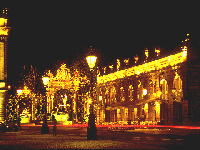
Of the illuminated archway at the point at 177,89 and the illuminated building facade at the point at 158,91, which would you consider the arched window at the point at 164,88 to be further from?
the illuminated archway at the point at 177,89

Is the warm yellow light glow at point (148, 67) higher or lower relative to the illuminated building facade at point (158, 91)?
higher

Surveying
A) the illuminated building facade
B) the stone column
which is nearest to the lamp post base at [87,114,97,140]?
the illuminated building facade

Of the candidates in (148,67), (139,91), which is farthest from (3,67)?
(139,91)

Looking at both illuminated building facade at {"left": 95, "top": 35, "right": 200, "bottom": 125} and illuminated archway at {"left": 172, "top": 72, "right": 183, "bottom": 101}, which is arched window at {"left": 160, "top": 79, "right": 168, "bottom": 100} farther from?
illuminated archway at {"left": 172, "top": 72, "right": 183, "bottom": 101}

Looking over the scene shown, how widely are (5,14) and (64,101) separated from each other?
46.0ft

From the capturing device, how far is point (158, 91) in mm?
70312

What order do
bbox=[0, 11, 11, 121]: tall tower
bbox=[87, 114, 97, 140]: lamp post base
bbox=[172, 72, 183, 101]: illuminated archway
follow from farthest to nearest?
bbox=[0, 11, 11, 121]: tall tower < bbox=[172, 72, 183, 101]: illuminated archway < bbox=[87, 114, 97, 140]: lamp post base

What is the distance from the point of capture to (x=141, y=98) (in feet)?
255

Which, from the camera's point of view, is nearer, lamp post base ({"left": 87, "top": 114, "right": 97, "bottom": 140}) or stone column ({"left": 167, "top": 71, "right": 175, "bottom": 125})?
lamp post base ({"left": 87, "top": 114, "right": 97, "bottom": 140})

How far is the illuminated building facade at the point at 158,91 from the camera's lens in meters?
62.8

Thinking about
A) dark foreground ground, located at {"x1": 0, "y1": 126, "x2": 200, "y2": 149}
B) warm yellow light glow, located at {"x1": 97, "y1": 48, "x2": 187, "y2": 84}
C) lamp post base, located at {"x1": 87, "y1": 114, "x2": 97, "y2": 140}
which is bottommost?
dark foreground ground, located at {"x1": 0, "y1": 126, "x2": 200, "y2": 149}

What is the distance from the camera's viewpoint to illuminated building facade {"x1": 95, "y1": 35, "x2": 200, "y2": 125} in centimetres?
6284

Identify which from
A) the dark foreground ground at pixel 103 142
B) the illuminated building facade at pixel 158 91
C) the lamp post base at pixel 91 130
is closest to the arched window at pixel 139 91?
the illuminated building facade at pixel 158 91

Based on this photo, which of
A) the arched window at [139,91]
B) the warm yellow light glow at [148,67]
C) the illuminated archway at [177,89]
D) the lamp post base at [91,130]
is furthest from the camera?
the arched window at [139,91]
